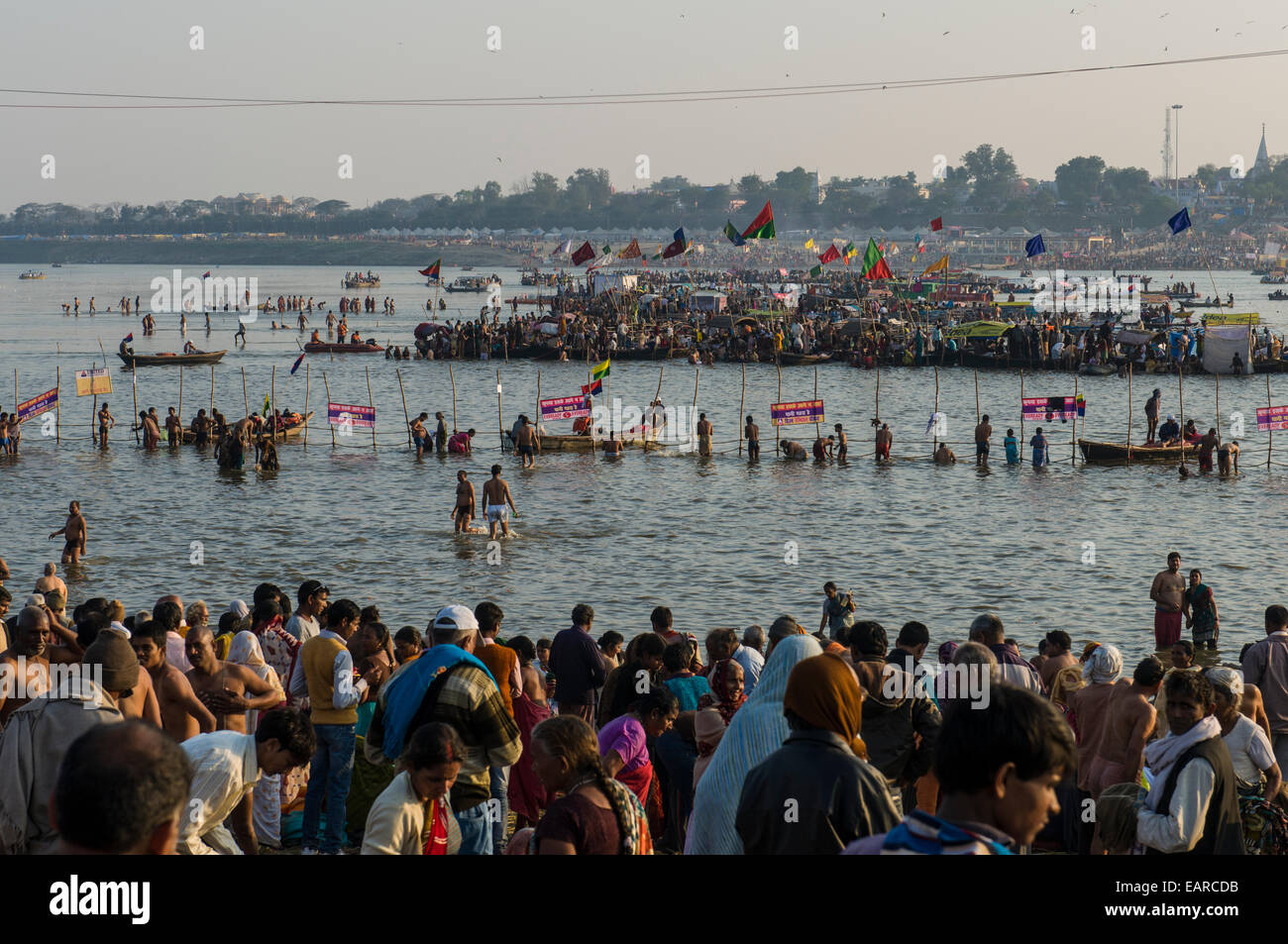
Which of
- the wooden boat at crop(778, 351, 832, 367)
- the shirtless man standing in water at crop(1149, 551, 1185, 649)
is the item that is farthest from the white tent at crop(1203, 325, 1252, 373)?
the shirtless man standing in water at crop(1149, 551, 1185, 649)

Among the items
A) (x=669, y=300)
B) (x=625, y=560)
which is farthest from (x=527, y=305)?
(x=625, y=560)

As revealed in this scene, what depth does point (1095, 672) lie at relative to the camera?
23.6ft

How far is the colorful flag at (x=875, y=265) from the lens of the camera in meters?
45.2

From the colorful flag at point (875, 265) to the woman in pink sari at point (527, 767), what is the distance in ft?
125

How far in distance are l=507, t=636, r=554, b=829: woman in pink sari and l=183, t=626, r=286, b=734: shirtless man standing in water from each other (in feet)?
4.36

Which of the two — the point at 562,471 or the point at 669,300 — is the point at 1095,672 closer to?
the point at 562,471

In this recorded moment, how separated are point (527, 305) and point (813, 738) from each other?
10767cm

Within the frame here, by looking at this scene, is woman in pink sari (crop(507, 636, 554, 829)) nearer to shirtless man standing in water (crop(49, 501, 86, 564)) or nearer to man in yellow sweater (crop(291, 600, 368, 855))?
man in yellow sweater (crop(291, 600, 368, 855))

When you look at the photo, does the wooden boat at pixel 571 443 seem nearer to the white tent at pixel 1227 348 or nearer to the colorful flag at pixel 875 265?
the colorful flag at pixel 875 265

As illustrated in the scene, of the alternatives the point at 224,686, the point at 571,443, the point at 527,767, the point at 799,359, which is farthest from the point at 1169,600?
the point at 799,359

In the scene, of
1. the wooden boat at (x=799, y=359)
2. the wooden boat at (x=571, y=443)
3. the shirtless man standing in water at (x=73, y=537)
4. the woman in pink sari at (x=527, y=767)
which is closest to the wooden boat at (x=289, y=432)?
the wooden boat at (x=571, y=443)

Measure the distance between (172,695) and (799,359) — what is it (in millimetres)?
50952
